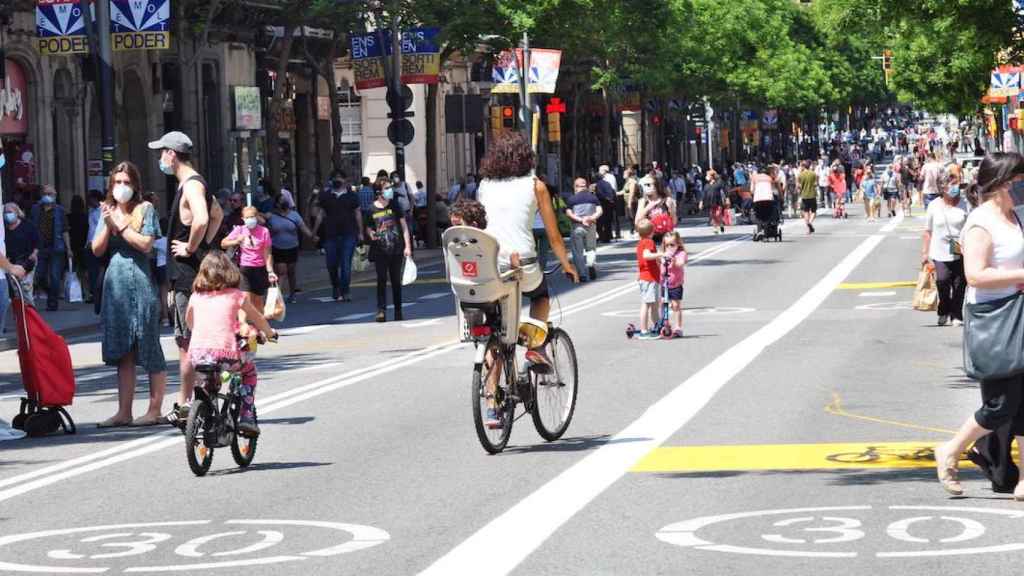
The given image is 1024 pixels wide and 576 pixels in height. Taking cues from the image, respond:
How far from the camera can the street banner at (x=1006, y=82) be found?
5041cm

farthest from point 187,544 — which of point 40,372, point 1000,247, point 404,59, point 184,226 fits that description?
point 404,59

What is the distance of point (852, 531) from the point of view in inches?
363

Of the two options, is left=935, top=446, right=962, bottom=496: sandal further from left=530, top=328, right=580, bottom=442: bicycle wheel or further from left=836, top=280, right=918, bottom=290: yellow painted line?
left=836, top=280, right=918, bottom=290: yellow painted line

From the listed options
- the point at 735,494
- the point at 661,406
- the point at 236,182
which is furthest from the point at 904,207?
the point at 735,494

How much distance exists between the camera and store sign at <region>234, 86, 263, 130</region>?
50.5 metres

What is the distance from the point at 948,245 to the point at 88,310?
43.1ft

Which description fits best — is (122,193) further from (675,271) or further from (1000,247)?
(675,271)

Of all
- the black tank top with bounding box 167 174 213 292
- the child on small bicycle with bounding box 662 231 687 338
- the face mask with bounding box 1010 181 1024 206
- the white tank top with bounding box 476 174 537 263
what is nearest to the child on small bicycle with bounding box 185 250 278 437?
the white tank top with bounding box 476 174 537 263

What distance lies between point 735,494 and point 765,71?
314 ft

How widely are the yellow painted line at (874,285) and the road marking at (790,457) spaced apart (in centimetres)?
1852

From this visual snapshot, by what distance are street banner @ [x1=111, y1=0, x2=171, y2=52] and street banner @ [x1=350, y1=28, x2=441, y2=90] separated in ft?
39.2

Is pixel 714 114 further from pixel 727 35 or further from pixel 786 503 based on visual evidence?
pixel 786 503

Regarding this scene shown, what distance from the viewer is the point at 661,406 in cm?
1497

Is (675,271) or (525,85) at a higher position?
(525,85)
